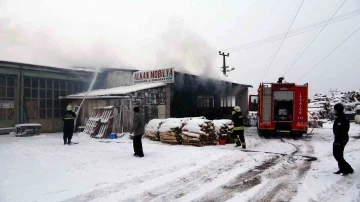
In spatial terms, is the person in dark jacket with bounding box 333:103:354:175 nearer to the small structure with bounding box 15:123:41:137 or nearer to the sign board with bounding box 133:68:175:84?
the sign board with bounding box 133:68:175:84

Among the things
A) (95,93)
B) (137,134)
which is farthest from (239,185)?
(95,93)

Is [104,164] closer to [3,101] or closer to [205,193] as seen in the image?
[205,193]

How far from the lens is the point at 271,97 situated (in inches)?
618

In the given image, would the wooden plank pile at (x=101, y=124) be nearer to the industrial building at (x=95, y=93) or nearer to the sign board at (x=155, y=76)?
the industrial building at (x=95, y=93)

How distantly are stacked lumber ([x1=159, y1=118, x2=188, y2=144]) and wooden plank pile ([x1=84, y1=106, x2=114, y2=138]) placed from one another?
3872mm

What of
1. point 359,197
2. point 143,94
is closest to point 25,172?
point 359,197

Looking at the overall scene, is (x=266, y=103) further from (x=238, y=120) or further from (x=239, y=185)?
(x=239, y=185)

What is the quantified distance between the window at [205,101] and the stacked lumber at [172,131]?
339 inches

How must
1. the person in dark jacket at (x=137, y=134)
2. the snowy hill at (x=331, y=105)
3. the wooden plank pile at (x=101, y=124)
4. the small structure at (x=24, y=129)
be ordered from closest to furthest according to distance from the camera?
the person in dark jacket at (x=137, y=134), the wooden plank pile at (x=101, y=124), the small structure at (x=24, y=129), the snowy hill at (x=331, y=105)

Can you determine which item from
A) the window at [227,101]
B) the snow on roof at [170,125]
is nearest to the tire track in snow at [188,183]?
the snow on roof at [170,125]

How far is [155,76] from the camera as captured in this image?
1869cm

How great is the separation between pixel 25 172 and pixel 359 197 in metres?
7.64

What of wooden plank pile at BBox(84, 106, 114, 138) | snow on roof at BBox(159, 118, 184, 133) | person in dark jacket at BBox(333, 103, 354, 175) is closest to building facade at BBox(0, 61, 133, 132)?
wooden plank pile at BBox(84, 106, 114, 138)

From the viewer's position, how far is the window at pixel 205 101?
21316 millimetres
